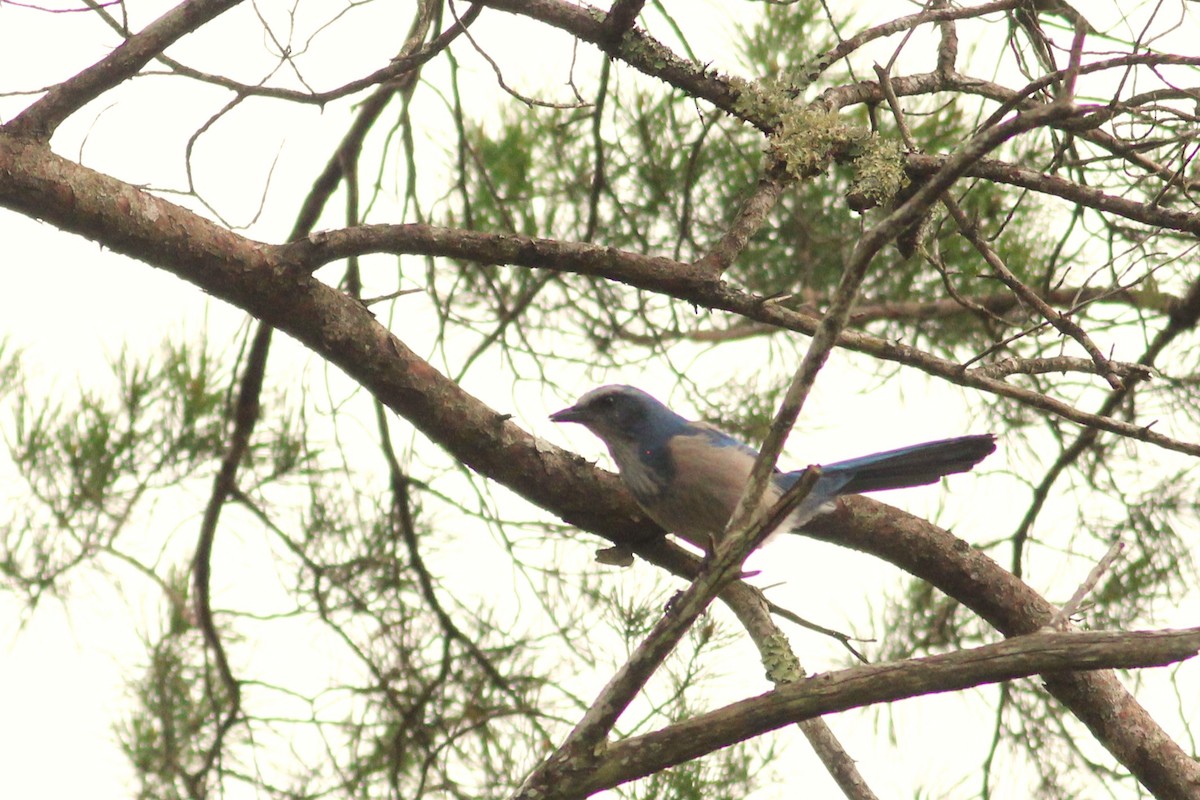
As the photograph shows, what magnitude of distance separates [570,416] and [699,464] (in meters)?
0.52

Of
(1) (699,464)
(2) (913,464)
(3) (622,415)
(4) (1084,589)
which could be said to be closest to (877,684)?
(4) (1084,589)

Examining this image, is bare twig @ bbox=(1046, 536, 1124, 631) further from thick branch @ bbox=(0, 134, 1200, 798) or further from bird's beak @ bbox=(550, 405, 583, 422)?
bird's beak @ bbox=(550, 405, 583, 422)

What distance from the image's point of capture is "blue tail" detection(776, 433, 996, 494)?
333cm

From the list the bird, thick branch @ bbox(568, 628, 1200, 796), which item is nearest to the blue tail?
the bird

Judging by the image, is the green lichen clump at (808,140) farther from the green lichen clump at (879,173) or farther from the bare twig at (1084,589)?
the bare twig at (1084,589)

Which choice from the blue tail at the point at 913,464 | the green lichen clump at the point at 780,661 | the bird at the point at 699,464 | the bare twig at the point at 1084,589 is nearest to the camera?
the bare twig at the point at 1084,589

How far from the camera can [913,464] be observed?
3373mm

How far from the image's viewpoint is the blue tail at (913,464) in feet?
10.9

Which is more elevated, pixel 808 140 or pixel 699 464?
pixel 808 140

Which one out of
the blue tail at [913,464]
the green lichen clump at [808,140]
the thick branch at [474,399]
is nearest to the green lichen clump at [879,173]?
the green lichen clump at [808,140]

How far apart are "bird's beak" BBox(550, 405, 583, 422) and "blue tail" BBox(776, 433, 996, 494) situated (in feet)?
2.28

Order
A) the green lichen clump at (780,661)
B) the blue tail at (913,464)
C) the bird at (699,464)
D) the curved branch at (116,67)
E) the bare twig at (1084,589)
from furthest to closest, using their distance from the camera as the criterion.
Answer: the blue tail at (913,464) → the bird at (699,464) → the green lichen clump at (780,661) → the curved branch at (116,67) → the bare twig at (1084,589)

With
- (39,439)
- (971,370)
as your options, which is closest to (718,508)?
(971,370)

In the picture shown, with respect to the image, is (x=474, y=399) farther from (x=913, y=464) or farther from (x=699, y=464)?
(x=913, y=464)
